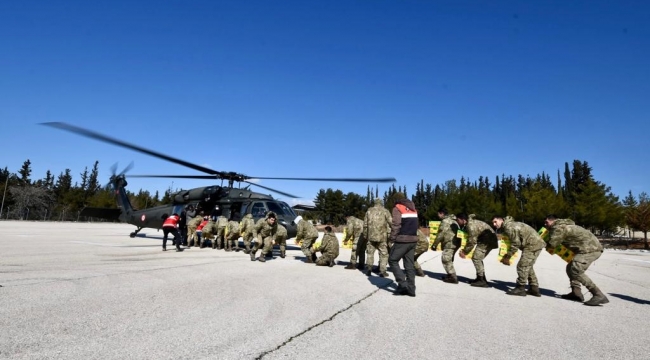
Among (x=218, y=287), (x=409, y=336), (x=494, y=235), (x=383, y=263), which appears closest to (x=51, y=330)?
(x=218, y=287)

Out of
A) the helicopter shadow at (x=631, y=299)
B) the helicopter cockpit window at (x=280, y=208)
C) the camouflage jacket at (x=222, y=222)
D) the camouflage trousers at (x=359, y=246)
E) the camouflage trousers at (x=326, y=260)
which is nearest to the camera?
the helicopter shadow at (x=631, y=299)

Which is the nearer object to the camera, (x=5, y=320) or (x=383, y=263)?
(x=5, y=320)

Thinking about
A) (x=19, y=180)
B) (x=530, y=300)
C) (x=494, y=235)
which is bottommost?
(x=530, y=300)

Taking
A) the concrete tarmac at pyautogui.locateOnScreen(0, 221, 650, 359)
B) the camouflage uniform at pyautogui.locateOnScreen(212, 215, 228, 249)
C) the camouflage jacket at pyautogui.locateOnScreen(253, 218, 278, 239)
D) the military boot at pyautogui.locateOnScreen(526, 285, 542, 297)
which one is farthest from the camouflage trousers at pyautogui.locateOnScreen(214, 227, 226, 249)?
the military boot at pyautogui.locateOnScreen(526, 285, 542, 297)

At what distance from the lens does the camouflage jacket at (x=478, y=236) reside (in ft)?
25.0

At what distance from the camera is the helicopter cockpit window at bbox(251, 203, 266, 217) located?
1388 cm

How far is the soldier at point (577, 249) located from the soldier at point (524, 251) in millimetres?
282

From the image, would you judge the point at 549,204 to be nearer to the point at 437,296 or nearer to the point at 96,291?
the point at 437,296

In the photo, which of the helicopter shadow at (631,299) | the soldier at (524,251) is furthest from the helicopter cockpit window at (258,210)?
the helicopter shadow at (631,299)

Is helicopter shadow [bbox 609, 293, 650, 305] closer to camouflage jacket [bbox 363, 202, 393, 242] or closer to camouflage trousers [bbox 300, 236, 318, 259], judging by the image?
camouflage jacket [bbox 363, 202, 393, 242]

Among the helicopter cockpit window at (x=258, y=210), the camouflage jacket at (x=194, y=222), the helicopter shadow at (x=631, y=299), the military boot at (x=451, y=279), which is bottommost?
the helicopter shadow at (x=631, y=299)

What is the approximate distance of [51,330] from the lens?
11.2ft

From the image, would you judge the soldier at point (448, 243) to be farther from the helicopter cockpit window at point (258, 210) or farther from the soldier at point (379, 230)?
the helicopter cockpit window at point (258, 210)

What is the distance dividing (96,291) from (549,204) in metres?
50.6
